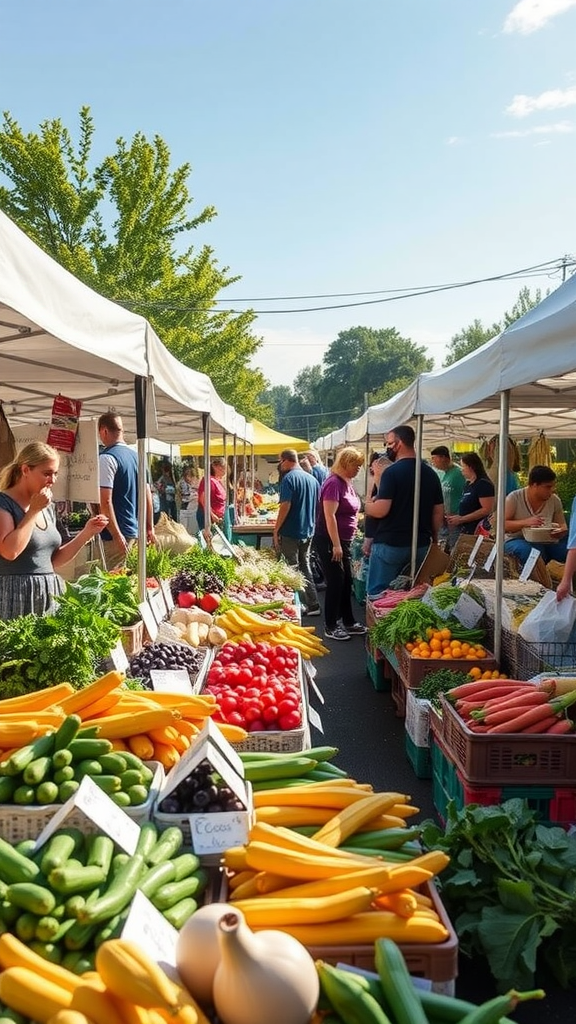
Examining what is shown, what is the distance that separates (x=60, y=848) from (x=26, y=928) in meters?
0.21

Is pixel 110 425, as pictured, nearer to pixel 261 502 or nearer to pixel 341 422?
pixel 261 502

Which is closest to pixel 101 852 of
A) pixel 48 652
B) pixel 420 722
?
pixel 48 652

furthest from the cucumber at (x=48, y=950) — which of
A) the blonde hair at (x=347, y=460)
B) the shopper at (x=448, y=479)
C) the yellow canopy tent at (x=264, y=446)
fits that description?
the yellow canopy tent at (x=264, y=446)

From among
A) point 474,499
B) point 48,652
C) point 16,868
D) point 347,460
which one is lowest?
point 16,868

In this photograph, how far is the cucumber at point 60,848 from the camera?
185 cm

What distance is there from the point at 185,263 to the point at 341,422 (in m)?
85.7

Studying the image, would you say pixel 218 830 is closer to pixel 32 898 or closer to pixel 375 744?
pixel 32 898

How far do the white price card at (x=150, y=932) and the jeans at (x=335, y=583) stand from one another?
693 centimetres

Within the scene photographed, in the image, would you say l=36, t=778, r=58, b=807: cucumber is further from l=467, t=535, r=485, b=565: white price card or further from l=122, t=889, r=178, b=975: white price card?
l=467, t=535, r=485, b=565: white price card

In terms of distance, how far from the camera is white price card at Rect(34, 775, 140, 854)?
1997 mm

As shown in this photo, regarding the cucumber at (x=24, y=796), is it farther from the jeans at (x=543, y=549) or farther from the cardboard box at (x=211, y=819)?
the jeans at (x=543, y=549)

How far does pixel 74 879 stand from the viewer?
181 centimetres

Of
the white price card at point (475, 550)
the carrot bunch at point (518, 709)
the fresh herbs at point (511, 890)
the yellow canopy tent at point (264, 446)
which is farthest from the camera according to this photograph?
the yellow canopy tent at point (264, 446)

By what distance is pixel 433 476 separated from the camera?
776cm
